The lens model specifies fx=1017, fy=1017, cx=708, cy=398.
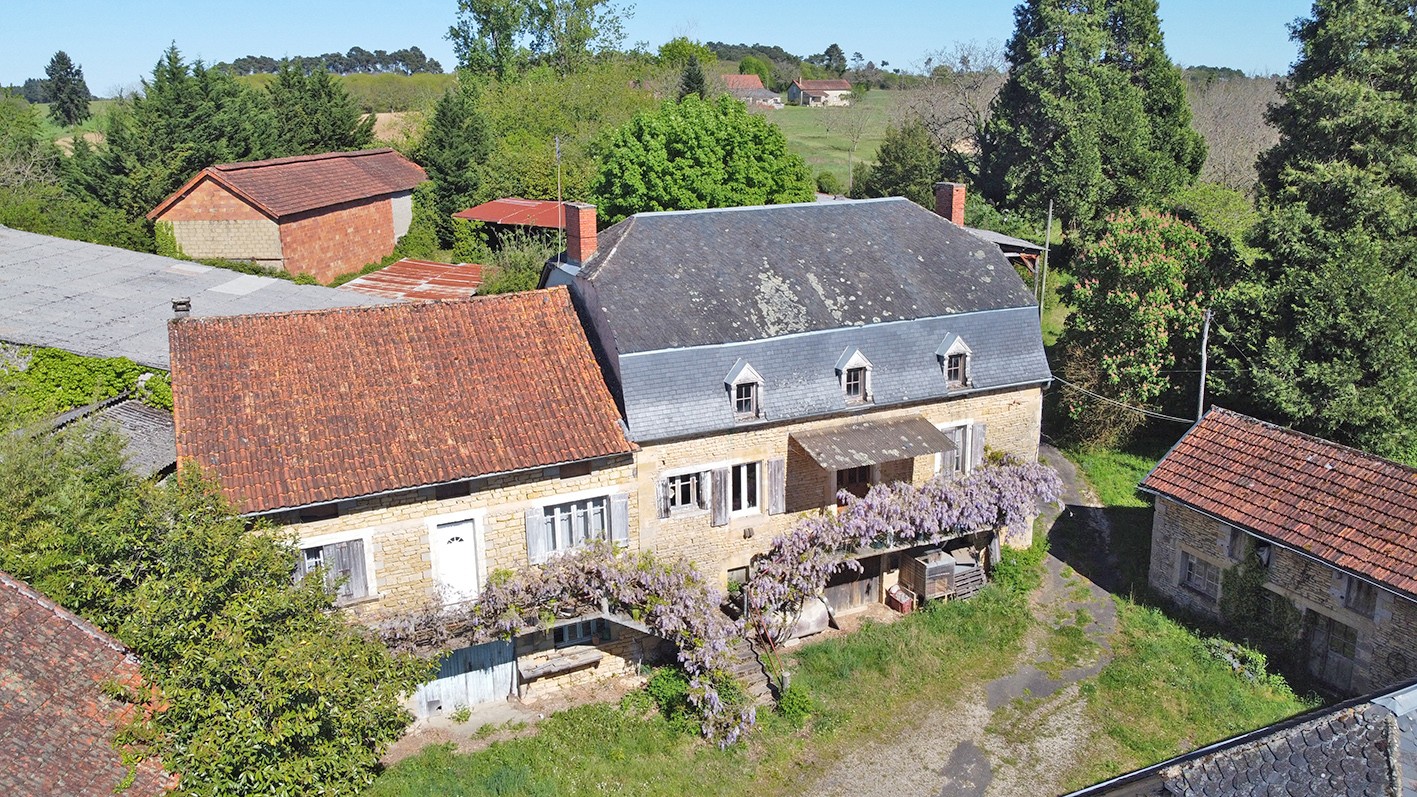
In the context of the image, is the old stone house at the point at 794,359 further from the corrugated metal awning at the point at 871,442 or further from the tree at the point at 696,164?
the tree at the point at 696,164

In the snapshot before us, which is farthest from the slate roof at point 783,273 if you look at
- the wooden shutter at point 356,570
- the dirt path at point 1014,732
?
the dirt path at point 1014,732

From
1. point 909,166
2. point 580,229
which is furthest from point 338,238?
point 909,166

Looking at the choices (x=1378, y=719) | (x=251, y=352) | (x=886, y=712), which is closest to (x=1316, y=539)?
(x=886, y=712)

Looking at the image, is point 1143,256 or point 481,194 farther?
point 481,194

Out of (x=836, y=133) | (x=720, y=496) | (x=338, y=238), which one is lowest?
(x=720, y=496)

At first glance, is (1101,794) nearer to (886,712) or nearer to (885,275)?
(886,712)

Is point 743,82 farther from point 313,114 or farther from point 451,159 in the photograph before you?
point 451,159

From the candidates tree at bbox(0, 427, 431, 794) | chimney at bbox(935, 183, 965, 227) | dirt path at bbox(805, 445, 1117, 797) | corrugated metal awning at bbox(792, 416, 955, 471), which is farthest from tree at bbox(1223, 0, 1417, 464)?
tree at bbox(0, 427, 431, 794)
